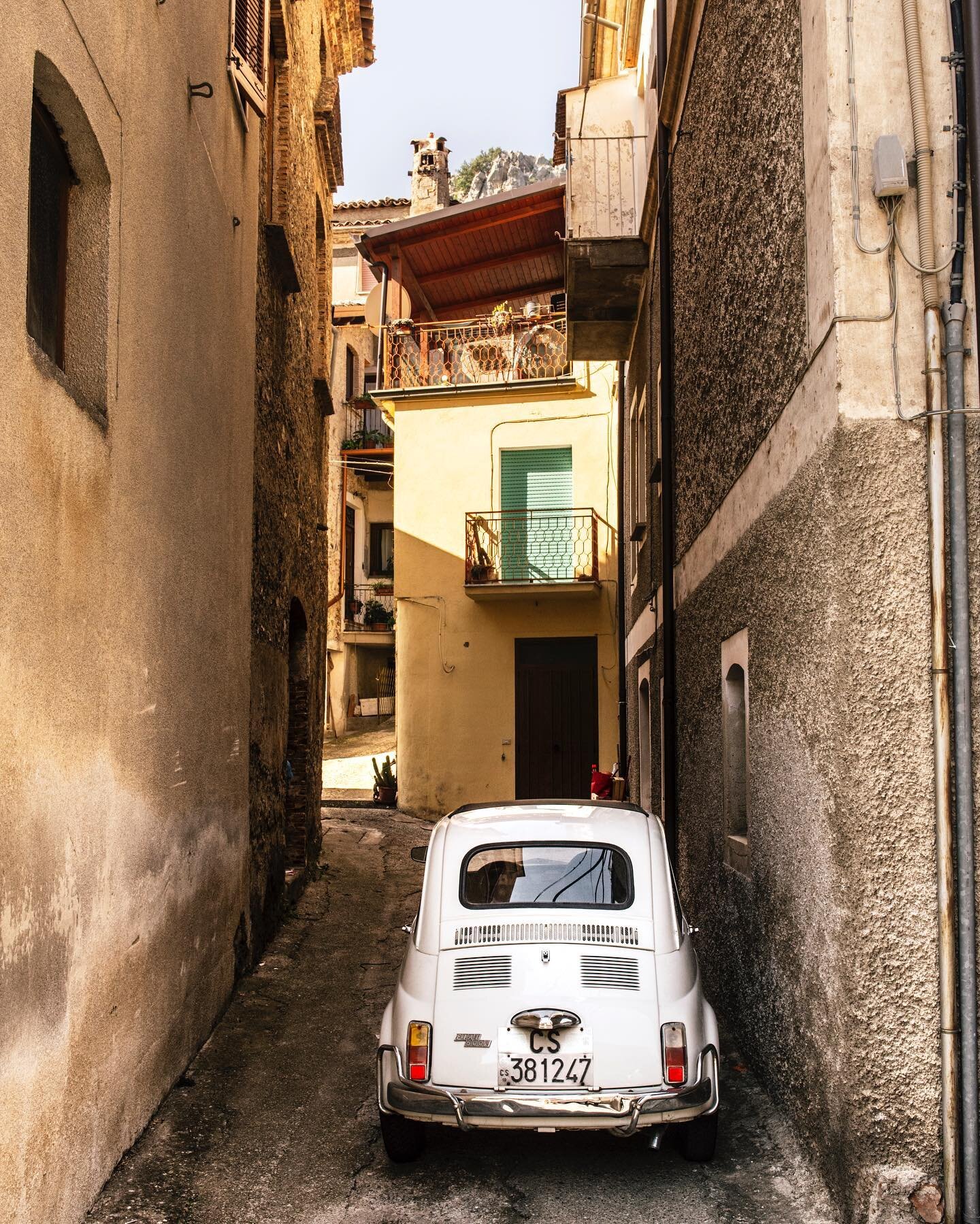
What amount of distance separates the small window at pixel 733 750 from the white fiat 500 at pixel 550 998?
1408mm

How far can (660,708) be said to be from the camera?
1078cm

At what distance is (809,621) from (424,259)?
16.4 metres

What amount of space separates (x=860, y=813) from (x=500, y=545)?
14.6 m

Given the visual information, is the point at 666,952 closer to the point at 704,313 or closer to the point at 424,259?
the point at 704,313

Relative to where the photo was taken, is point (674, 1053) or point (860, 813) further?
point (674, 1053)

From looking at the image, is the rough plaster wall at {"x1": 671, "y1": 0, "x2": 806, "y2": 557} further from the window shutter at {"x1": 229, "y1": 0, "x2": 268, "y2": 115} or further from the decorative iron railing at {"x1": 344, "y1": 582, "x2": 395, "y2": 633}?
the decorative iron railing at {"x1": 344, "y1": 582, "x2": 395, "y2": 633}

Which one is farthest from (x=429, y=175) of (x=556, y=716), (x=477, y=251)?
(x=556, y=716)

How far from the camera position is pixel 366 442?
2891cm

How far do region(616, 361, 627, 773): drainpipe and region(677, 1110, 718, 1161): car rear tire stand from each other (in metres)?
9.87

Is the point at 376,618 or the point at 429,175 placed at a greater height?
the point at 429,175

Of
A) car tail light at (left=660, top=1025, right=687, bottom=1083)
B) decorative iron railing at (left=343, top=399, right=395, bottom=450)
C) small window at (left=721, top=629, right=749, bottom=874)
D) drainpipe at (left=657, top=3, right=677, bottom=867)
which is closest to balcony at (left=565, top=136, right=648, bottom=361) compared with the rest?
drainpipe at (left=657, top=3, right=677, bottom=867)

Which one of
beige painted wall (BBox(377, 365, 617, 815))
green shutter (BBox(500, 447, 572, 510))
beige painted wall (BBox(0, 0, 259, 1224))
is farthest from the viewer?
green shutter (BBox(500, 447, 572, 510))

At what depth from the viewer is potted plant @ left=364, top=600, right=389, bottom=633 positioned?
28594mm

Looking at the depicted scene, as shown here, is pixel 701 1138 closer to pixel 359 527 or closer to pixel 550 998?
pixel 550 998
